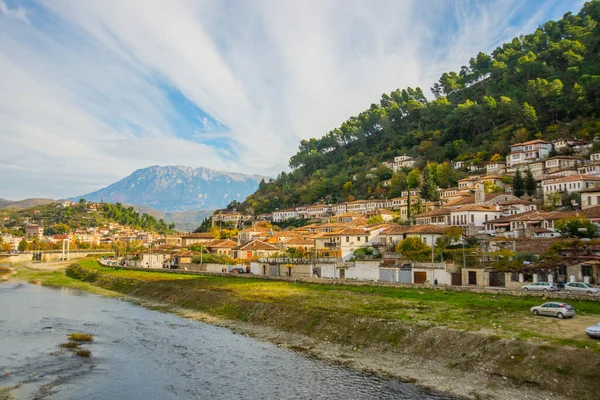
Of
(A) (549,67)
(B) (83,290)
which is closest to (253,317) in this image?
(B) (83,290)

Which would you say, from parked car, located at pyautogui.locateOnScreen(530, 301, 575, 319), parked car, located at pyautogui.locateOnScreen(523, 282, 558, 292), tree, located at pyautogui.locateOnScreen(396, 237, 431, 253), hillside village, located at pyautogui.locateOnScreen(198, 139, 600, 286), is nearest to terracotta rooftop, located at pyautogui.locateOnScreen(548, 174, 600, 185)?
hillside village, located at pyautogui.locateOnScreen(198, 139, 600, 286)

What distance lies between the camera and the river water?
21609 mm

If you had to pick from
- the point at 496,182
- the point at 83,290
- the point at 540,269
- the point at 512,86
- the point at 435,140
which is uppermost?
the point at 512,86

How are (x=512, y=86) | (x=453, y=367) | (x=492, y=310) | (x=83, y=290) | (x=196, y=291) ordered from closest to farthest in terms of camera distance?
(x=453, y=367), (x=492, y=310), (x=196, y=291), (x=83, y=290), (x=512, y=86)

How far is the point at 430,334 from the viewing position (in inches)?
1097

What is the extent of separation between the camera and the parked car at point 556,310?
91.7 ft

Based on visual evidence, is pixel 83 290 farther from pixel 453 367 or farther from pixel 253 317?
pixel 453 367

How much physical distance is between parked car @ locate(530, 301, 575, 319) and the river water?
12.9 m

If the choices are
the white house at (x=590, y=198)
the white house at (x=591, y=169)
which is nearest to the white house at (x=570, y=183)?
the white house at (x=591, y=169)

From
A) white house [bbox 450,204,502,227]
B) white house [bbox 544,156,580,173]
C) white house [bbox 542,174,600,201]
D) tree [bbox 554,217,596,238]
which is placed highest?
white house [bbox 544,156,580,173]

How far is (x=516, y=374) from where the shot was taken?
21.8 metres

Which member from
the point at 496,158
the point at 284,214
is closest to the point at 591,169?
the point at 496,158

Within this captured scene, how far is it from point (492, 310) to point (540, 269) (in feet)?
32.3

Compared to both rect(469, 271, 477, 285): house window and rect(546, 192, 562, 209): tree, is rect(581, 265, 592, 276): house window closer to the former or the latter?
rect(469, 271, 477, 285): house window
